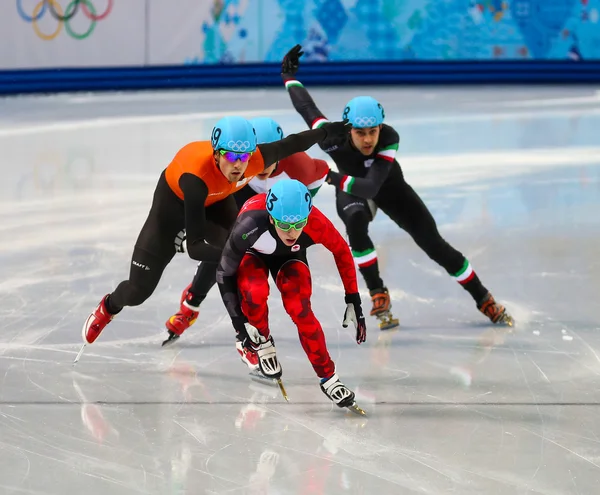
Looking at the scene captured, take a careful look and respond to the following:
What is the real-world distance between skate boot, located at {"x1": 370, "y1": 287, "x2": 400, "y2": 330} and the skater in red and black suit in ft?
3.76

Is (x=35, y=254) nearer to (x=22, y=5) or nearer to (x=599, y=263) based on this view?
(x=599, y=263)

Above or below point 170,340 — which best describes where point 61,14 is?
below

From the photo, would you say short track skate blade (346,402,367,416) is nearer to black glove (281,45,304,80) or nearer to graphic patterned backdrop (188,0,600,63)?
black glove (281,45,304,80)

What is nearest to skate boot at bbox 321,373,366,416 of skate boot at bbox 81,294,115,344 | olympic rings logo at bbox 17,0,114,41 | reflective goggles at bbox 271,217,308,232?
reflective goggles at bbox 271,217,308,232

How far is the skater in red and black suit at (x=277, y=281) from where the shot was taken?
3947 mm

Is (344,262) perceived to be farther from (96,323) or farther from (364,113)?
(96,323)

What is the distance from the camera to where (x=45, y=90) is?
13977 millimetres

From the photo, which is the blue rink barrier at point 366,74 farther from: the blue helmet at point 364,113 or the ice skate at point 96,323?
the ice skate at point 96,323

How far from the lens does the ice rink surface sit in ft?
11.6

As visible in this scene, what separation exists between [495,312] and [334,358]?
103 cm

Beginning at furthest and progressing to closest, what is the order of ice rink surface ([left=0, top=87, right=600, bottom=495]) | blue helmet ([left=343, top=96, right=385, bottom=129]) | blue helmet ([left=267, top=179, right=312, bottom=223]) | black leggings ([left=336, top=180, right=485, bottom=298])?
black leggings ([left=336, top=180, right=485, bottom=298]) < blue helmet ([left=343, top=96, right=385, bottom=129]) < blue helmet ([left=267, top=179, right=312, bottom=223]) < ice rink surface ([left=0, top=87, right=600, bottom=495])

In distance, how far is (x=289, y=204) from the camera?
3.76 metres

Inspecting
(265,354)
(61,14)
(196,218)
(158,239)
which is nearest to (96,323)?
(158,239)

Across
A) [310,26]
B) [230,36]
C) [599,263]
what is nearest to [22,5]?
[230,36]
